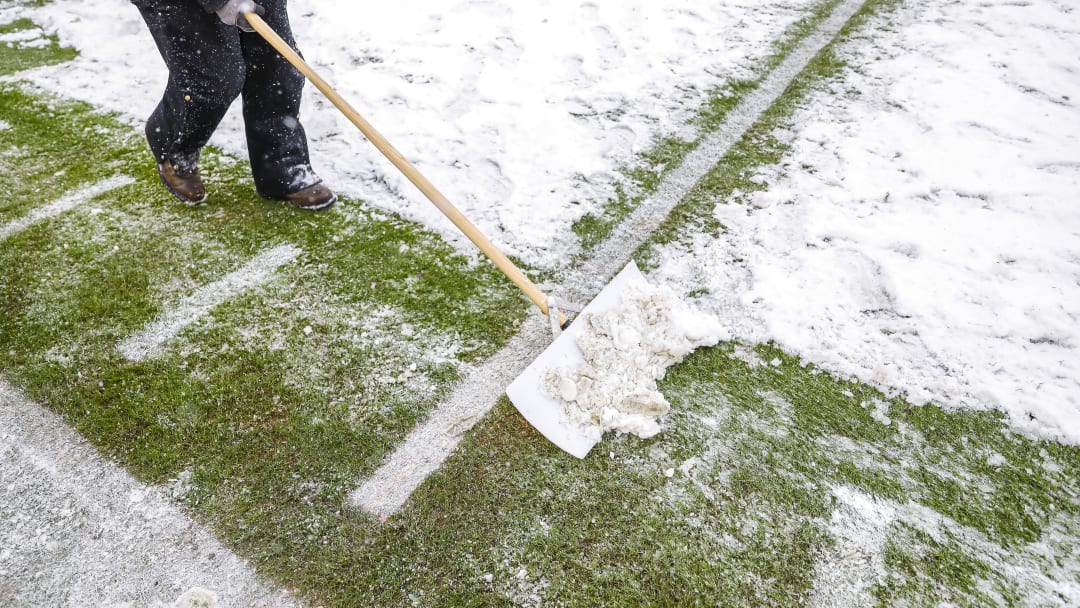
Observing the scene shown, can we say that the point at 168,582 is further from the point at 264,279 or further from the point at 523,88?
the point at 523,88

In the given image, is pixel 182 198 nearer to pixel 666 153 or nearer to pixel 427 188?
pixel 427 188

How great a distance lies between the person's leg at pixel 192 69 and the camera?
7.46 feet

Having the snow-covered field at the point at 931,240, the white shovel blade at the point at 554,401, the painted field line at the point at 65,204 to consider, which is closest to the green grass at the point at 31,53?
the painted field line at the point at 65,204

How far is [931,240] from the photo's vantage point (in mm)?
2492

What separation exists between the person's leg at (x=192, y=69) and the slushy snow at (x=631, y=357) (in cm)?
170

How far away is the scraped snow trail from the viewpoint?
114 inches

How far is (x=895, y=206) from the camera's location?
8.79 feet

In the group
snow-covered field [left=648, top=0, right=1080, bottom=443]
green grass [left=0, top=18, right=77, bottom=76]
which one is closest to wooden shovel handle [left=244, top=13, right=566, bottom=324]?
snow-covered field [left=648, top=0, right=1080, bottom=443]

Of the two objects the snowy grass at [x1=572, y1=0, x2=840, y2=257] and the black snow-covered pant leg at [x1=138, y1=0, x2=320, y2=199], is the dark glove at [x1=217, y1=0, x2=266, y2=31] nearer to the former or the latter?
the black snow-covered pant leg at [x1=138, y1=0, x2=320, y2=199]

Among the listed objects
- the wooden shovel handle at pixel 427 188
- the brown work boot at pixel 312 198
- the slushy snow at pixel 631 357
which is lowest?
the brown work boot at pixel 312 198

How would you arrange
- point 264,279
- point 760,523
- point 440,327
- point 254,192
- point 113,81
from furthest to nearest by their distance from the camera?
point 113,81 → point 254,192 → point 264,279 → point 440,327 → point 760,523

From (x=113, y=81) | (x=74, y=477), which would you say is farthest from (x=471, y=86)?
(x=74, y=477)

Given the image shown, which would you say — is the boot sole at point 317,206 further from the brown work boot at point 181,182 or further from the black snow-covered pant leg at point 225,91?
the brown work boot at point 181,182

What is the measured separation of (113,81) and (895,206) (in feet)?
14.6
